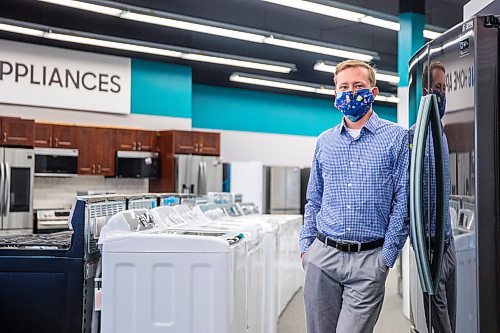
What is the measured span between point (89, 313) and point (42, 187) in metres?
6.30

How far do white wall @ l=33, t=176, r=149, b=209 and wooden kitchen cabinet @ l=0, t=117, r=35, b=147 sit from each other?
107 centimetres

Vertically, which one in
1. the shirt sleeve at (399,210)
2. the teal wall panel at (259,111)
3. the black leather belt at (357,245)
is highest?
the teal wall panel at (259,111)

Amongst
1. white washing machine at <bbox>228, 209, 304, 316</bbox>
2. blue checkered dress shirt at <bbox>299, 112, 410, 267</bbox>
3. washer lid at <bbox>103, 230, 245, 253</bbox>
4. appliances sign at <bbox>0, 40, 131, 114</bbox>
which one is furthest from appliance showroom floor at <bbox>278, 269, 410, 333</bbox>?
appliances sign at <bbox>0, 40, 131, 114</bbox>

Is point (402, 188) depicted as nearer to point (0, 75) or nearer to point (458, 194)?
point (458, 194)

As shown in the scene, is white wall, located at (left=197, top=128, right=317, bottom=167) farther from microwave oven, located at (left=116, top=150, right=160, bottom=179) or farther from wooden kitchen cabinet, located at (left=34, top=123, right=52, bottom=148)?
wooden kitchen cabinet, located at (left=34, top=123, right=52, bottom=148)

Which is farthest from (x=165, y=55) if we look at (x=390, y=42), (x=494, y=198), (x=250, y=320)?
(x=494, y=198)

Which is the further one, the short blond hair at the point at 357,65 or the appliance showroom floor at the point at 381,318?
the appliance showroom floor at the point at 381,318

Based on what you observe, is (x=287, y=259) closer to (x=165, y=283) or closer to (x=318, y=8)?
(x=318, y=8)

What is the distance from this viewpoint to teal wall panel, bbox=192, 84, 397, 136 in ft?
42.1

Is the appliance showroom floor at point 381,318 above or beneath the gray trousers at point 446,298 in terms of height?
beneath

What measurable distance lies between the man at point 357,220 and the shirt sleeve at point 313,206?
3 cm

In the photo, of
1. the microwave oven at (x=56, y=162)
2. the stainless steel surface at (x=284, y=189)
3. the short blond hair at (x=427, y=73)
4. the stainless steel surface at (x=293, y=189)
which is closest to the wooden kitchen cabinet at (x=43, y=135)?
the microwave oven at (x=56, y=162)

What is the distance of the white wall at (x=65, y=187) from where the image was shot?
30.9 feet

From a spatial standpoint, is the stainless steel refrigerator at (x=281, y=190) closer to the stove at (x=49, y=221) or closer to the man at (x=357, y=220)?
the stove at (x=49, y=221)
